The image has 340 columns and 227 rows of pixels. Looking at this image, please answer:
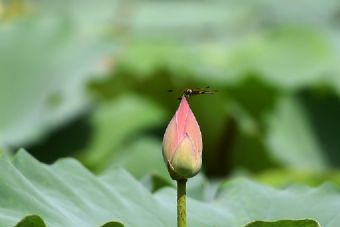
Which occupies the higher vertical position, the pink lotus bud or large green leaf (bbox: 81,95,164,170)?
large green leaf (bbox: 81,95,164,170)

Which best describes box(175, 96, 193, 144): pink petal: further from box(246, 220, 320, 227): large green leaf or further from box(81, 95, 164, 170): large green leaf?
box(81, 95, 164, 170): large green leaf

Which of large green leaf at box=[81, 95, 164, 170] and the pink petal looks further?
large green leaf at box=[81, 95, 164, 170]

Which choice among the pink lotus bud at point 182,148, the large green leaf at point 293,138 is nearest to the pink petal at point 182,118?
the pink lotus bud at point 182,148

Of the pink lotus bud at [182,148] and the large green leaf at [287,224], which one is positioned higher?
the pink lotus bud at [182,148]

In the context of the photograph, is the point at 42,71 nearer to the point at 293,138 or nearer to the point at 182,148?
the point at 293,138

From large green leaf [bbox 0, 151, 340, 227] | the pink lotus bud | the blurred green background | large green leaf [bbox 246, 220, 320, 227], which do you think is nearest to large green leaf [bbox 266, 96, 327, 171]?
the blurred green background

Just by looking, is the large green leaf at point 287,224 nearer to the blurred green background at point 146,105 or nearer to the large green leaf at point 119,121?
the blurred green background at point 146,105
